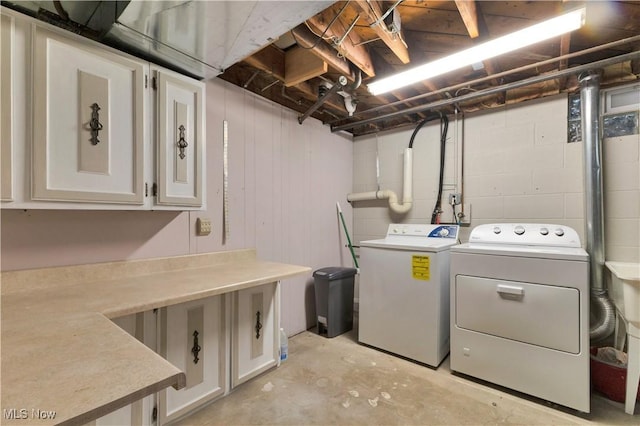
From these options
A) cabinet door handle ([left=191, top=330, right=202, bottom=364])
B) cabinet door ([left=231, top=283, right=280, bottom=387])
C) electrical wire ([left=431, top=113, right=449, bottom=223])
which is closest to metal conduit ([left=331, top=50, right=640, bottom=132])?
electrical wire ([left=431, top=113, right=449, bottom=223])

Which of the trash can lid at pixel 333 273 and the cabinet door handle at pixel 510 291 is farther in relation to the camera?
the trash can lid at pixel 333 273

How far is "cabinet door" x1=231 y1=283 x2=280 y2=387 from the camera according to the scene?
1987mm

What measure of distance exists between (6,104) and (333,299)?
2.60m

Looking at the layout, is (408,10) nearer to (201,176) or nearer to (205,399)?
(201,176)

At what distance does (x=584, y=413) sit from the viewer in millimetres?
1828

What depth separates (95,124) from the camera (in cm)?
137

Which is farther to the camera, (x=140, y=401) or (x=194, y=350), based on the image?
(x=194, y=350)

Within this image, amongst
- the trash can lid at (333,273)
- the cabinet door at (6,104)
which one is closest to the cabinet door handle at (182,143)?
the cabinet door at (6,104)

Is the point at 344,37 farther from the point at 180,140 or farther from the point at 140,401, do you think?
the point at 140,401

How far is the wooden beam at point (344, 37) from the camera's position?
1692 mm

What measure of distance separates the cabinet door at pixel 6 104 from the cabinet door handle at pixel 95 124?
26cm

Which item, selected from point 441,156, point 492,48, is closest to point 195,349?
point 492,48

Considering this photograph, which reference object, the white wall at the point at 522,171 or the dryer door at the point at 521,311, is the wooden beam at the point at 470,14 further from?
the dryer door at the point at 521,311

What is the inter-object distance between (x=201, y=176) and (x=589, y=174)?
2800mm
